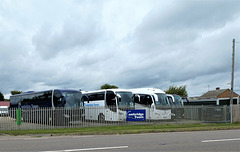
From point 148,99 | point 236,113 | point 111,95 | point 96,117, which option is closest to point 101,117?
point 96,117

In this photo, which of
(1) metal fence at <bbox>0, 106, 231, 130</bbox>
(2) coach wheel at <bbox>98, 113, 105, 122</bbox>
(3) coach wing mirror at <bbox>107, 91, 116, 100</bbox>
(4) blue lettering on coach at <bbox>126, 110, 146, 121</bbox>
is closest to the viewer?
(1) metal fence at <bbox>0, 106, 231, 130</bbox>

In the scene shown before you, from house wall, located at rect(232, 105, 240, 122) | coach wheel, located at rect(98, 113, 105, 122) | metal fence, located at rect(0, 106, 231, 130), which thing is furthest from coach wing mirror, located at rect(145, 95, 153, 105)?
coach wheel, located at rect(98, 113, 105, 122)

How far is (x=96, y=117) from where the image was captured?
71.1 feet

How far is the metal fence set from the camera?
63.5 feet

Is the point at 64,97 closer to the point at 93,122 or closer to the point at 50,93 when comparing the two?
the point at 50,93

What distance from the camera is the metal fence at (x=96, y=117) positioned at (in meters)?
19.3

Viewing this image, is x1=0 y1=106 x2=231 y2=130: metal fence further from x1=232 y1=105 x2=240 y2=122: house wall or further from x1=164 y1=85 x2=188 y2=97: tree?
x1=164 y1=85 x2=188 y2=97: tree

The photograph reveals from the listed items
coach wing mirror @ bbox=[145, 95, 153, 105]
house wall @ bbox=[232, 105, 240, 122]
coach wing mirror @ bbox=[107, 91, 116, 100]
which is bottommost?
house wall @ bbox=[232, 105, 240, 122]

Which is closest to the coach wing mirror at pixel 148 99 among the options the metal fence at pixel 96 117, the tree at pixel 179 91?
the metal fence at pixel 96 117

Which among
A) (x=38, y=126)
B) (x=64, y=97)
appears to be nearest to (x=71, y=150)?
(x=38, y=126)

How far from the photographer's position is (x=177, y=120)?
23484mm

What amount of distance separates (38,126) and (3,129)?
2331mm

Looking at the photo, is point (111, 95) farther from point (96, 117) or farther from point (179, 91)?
point (179, 91)

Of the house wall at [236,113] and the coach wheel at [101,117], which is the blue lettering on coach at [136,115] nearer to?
the coach wheel at [101,117]
